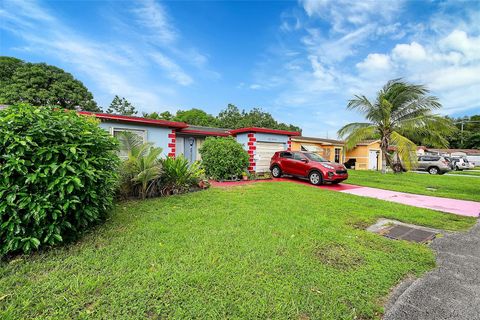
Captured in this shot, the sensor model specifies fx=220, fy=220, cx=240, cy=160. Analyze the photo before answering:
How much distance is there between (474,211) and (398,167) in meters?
12.9

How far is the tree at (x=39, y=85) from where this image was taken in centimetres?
2116

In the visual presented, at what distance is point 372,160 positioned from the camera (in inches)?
898

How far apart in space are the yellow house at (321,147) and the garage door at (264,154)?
425 cm

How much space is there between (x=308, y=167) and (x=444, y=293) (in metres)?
8.27

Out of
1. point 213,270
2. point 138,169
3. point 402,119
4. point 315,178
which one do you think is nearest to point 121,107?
point 138,169

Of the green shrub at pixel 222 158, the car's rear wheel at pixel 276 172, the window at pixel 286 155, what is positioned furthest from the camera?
the car's rear wheel at pixel 276 172

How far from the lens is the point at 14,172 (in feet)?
9.64

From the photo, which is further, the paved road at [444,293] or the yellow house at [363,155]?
the yellow house at [363,155]

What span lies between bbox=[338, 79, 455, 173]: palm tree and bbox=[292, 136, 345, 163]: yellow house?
280 cm

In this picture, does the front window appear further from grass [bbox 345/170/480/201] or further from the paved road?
the paved road

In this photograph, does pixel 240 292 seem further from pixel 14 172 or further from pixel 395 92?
pixel 395 92

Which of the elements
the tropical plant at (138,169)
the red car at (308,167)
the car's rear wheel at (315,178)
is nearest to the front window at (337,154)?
the red car at (308,167)

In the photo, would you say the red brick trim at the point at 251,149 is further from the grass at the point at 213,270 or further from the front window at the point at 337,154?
the front window at the point at 337,154

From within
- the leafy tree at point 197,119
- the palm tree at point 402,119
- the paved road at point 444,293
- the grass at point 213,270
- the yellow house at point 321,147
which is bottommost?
the paved road at point 444,293
